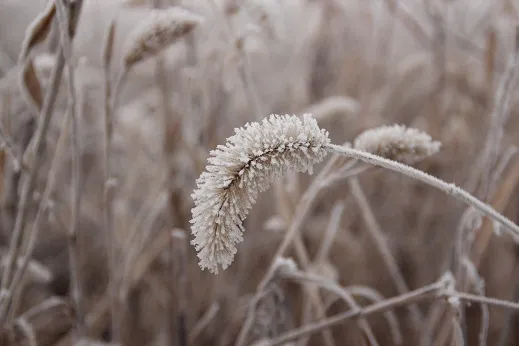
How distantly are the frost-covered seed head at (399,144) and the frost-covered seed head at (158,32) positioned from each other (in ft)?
0.78

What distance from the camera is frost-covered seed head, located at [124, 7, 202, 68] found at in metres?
0.62

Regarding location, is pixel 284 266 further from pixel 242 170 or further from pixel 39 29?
pixel 39 29

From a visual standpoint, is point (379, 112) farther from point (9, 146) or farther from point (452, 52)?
point (9, 146)

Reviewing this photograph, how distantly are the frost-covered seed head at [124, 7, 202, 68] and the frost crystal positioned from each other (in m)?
0.24

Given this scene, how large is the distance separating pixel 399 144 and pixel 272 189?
2.55 ft

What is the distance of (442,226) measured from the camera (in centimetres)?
141

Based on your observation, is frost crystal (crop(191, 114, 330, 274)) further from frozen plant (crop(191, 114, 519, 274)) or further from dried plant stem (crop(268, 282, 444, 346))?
dried plant stem (crop(268, 282, 444, 346))

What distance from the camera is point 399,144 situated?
1.85ft

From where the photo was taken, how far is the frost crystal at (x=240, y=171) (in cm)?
42

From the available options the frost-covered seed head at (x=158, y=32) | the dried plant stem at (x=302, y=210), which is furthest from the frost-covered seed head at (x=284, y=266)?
the frost-covered seed head at (x=158, y=32)

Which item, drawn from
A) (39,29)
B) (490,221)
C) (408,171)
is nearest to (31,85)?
(39,29)

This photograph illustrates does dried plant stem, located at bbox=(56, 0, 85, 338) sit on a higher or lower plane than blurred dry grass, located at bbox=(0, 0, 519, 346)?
lower

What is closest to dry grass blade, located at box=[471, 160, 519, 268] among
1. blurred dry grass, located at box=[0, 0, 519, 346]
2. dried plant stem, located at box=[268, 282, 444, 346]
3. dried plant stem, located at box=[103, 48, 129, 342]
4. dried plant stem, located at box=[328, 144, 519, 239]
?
blurred dry grass, located at box=[0, 0, 519, 346]

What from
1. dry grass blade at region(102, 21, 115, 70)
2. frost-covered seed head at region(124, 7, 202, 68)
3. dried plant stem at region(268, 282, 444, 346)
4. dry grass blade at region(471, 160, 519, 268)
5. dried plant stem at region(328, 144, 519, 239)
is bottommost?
dried plant stem at region(268, 282, 444, 346)
